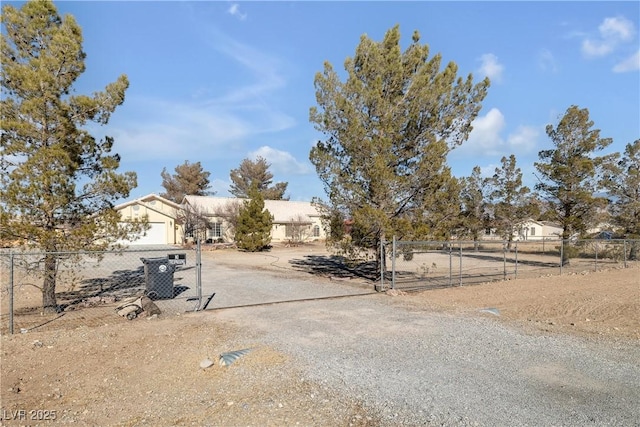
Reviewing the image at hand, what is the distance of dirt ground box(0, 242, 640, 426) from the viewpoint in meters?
4.00

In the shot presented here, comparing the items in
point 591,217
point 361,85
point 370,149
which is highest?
Result: point 361,85

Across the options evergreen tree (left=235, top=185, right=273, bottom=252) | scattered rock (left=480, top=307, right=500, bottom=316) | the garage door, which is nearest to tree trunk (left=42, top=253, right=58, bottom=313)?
scattered rock (left=480, top=307, right=500, bottom=316)

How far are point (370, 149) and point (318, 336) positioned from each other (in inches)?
277

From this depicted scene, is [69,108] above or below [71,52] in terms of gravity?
below

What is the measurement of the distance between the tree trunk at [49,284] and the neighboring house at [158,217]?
1096 inches

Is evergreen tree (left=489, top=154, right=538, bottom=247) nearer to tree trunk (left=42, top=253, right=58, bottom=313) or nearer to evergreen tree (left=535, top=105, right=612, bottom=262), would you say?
evergreen tree (left=535, top=105, right=612, bottom=262)

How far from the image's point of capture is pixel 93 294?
1159 cm

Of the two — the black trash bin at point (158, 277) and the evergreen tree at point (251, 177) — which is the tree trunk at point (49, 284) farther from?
the evergreen tree at point (251, 177)

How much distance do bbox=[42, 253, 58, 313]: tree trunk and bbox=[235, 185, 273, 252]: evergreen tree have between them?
2192 centimetres

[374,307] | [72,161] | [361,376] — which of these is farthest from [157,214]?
[361,376]

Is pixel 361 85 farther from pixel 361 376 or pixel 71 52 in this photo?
pixel 361 376

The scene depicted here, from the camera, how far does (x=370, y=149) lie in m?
12.4

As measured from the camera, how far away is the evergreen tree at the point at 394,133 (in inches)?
493

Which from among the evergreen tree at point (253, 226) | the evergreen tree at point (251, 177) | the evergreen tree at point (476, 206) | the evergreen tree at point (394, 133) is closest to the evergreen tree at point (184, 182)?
the evergreen tree at point (251, 177)
